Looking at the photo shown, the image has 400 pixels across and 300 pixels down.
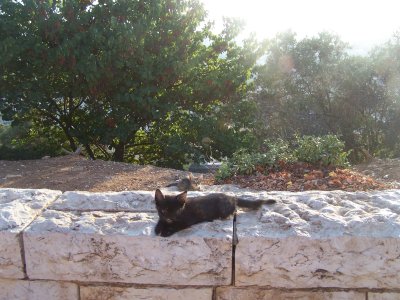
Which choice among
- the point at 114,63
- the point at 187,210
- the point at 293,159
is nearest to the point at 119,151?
the point at 114,63

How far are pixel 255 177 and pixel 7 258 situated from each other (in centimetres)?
385

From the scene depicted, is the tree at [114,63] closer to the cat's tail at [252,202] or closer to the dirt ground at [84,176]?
the dirt ground at [84,176]

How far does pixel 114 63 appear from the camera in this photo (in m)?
8.79

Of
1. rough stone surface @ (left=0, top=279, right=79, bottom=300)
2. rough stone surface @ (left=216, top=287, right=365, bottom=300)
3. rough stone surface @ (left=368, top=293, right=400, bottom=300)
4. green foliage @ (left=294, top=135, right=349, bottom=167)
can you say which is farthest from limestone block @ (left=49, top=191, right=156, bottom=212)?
green foliage @ (left=294, top=135, right=349, bottom=167)

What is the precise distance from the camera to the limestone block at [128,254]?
289 centimetres

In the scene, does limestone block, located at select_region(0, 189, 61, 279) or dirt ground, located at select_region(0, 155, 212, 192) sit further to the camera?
dirt ground, located at select_region(0, 155, 212, 192)

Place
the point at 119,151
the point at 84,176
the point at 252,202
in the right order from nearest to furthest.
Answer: the point at 252,202 < the point at 84,176 < the point at 119,151

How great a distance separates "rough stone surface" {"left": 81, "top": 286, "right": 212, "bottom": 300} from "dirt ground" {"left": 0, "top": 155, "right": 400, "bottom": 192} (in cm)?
287

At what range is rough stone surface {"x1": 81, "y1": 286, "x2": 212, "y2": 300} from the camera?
9.78 feet

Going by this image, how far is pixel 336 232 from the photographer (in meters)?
2.86

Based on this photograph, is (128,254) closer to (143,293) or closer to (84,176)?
(143,293)

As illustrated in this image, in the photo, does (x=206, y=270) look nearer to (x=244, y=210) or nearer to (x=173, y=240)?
(x=173, y=240)

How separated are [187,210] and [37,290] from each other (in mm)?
1158

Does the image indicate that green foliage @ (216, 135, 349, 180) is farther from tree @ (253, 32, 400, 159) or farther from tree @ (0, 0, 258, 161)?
tree @ (253, 32, 400, 159)
